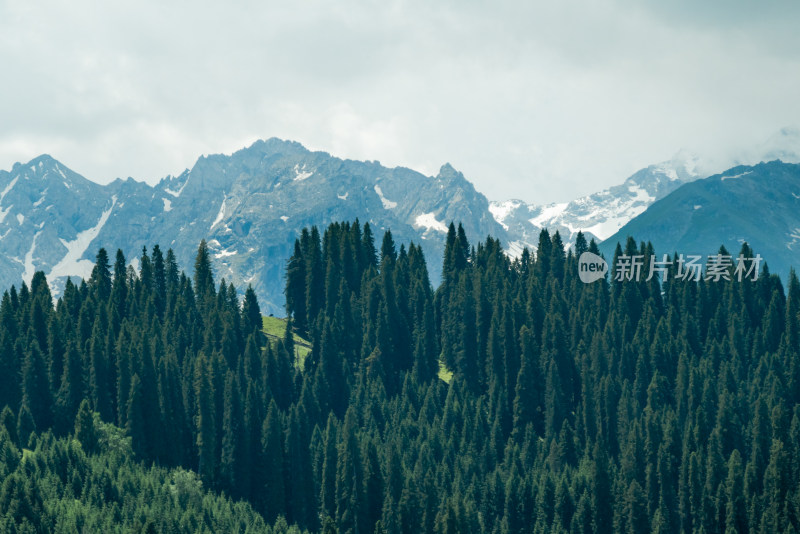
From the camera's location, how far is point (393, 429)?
172875mm

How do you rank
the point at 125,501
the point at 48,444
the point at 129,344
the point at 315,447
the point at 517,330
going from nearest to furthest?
1. the point at 125,501
2. the point at 48,444
3. the point at 315,447
4. the point at 129,344
5. the point at 517,330

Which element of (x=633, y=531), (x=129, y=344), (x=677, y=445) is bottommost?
(x=633, y=531)

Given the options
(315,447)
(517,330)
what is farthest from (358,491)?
(517,330)

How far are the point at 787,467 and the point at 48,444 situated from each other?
97.5 m

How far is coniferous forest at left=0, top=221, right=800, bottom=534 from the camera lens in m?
146

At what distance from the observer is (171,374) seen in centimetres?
16725

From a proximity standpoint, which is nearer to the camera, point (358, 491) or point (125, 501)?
point (125, 501)

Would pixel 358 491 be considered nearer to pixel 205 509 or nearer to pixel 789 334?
pixel 205 509

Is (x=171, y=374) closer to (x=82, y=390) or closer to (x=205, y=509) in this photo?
(x=82, y=390)

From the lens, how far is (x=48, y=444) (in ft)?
494

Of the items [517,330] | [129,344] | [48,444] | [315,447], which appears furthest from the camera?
[517,330]

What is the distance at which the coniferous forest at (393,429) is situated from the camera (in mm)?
146000

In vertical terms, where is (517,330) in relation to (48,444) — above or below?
above

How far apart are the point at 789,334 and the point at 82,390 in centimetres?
11789
